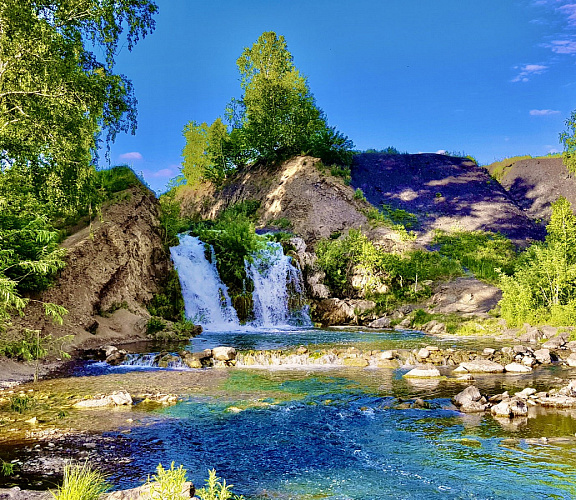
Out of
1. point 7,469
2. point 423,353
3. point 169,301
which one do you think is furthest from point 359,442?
point 169,301

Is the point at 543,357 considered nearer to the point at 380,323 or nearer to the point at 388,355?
the point at 388,355

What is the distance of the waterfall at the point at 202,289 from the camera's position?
2288 centimetres

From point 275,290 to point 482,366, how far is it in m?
13.6

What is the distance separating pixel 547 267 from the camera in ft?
56.7

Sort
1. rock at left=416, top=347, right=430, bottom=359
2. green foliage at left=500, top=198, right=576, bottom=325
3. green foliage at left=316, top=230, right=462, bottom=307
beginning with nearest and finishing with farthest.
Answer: rock at left=416, top=347, right=430, bottom=359, green foliage at left=500, top=198, right=576, bottom=325, green foliage at left=316, top=230, right=462, bottom=307

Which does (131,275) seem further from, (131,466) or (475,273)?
(475,273)

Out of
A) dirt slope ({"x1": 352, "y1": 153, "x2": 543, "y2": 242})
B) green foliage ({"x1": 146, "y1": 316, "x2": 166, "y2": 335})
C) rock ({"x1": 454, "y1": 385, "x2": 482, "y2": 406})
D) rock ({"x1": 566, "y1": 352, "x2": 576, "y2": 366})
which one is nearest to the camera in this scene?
rock ({"x1": 454, "y1": 385, "x2": 482, "y2": 406})

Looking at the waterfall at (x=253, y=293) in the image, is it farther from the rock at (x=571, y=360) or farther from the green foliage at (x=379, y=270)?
the rock at (x=571, y=360)

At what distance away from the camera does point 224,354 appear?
48.1 feet

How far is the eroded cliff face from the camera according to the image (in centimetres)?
1658

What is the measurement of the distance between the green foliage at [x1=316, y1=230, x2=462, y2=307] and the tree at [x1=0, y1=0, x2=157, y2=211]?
16.3m

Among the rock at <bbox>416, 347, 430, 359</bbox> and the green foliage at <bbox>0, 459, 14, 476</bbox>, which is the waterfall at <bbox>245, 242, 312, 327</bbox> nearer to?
the rock at <bbox>416, 347, 430, 359</bbox>

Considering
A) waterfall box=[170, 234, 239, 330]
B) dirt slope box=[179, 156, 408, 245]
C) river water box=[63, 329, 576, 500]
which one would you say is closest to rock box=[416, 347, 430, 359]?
river water box=[63, 329, 576, 500]

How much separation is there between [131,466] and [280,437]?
2.45 meters
